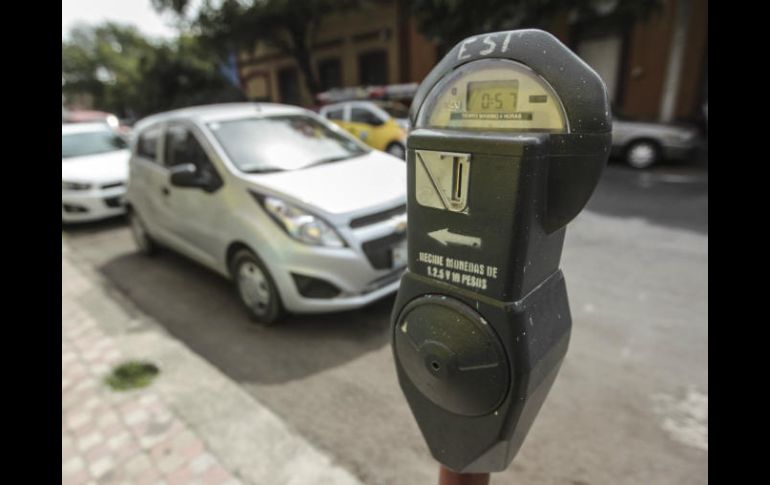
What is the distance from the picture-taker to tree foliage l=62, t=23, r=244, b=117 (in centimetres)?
1889

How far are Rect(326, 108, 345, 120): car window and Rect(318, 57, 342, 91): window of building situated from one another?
7.95 meters

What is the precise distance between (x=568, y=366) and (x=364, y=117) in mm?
6701

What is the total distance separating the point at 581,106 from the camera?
0.95 meters

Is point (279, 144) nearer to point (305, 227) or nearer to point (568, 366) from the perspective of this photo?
point (305, 227)

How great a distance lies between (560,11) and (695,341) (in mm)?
8626

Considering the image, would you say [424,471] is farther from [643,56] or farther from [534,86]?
[643,56]

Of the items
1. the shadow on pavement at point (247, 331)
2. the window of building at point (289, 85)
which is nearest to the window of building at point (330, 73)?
the window of building at point (289, 85)

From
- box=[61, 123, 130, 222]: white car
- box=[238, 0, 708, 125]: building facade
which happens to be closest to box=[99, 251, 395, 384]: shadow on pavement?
box=[61, 123, 130, 222]: white car

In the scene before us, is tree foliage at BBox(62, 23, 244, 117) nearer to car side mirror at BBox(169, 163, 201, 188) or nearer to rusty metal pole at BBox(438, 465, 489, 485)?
car side mirror at BBox(169, 163, 201, 188)

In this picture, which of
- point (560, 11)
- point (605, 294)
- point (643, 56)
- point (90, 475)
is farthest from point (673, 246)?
point (643, 56)

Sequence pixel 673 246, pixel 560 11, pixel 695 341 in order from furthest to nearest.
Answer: pixel 560 11, pixel 673 246, pixel 695 341

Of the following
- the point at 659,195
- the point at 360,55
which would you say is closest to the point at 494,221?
the point at 659,195
